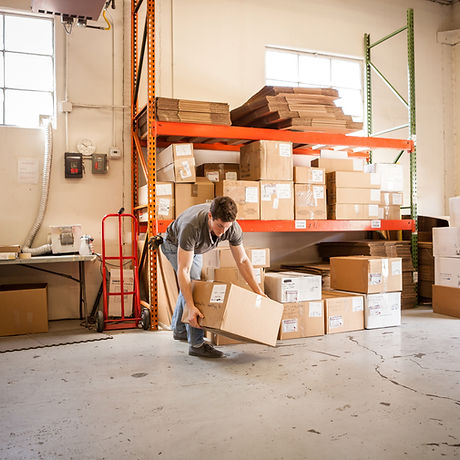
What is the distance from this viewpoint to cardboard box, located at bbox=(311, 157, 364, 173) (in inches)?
202

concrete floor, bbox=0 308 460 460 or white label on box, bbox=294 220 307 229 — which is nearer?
concrete floor, bbox=0 308 460 460

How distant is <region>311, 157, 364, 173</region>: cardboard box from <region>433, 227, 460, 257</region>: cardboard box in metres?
1.10

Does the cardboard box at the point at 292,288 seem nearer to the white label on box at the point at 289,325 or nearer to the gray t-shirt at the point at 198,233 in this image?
the white label on box at the point at 289,325

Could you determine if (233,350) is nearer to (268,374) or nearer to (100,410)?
(268,374)

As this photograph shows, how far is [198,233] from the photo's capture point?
10.5ft

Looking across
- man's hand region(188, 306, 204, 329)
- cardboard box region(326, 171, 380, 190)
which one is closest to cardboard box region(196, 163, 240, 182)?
cardboard box region(326, 171, 380, 190)

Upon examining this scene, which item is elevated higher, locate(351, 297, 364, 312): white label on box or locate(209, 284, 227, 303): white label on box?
Result: locate(209, 284, 227, 303): white label on box

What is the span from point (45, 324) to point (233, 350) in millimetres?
1854

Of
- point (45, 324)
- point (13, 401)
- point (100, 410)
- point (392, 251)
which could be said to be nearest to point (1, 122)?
point (45, 324)

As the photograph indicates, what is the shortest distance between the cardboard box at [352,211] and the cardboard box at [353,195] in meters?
0.04

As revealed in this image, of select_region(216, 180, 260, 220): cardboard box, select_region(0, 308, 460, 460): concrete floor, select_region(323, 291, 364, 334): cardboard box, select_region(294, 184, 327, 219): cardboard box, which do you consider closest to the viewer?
select_region(0, 308, 460, 460): concrete floor

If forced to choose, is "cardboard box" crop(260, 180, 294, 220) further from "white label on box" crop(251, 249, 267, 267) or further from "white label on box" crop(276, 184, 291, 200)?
"white label on box" crop(251, 249, 267, 267)

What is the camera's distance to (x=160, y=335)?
13.6ft

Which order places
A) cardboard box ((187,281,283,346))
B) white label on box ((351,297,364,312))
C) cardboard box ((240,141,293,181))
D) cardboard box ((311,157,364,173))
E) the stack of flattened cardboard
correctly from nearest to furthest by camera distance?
cardboard box ((187,281,283,346)) → white label on box ((351,297,364,312)) → cardboard box ((240,141,293,181)) → the stack of flattened cardboard → cardboard box ((311,157,364,173))
